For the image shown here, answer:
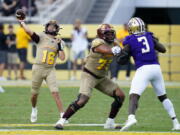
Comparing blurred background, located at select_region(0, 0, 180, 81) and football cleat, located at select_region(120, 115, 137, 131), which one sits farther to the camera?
A: blurred background, located at select_region(0, 0, 180, 81)

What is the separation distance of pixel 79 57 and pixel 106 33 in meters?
13.1

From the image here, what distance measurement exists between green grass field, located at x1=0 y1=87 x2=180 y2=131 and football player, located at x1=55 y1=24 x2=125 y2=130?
1.36 feet

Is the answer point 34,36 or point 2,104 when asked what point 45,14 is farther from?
point 34,36

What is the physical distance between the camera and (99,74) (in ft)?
40.3

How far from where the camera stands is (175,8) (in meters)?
29.8

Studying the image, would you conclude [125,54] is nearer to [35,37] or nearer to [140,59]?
[140,59]

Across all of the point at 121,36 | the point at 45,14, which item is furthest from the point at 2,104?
the point at 45,14

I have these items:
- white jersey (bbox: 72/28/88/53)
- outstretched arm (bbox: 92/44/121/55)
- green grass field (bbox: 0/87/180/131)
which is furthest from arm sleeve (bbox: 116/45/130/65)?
white jersey (bbox: 72/28/88/53)

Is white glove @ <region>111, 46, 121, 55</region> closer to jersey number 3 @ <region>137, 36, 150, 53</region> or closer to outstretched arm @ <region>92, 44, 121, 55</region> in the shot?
outstretched arm @ <region>92, 44, 121, 55</region>

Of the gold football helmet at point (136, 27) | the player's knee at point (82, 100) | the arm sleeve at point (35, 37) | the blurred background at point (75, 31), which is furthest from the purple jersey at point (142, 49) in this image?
the blurred background at point (75, 31)

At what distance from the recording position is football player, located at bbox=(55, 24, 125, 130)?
1207 centimetres

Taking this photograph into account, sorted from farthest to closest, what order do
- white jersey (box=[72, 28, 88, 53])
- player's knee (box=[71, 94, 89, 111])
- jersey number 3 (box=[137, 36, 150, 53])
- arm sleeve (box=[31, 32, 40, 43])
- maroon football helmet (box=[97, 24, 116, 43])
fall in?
1. white jersey (box=[72, 28, 88, 53])
2. arm sleeve (box=[31, 32, 40, 43])
3. maroon football helmet (box=[97, 24, 116, 43])
4. player's knee (box=[71, 94, 89, 111])
5. jersey number 3 (box=[137, 36, 150, 53])

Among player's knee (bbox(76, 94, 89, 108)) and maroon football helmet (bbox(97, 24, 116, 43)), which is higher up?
maroon football helmet (bbox(97, 24, 116, 43))

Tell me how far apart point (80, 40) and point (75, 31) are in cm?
39
